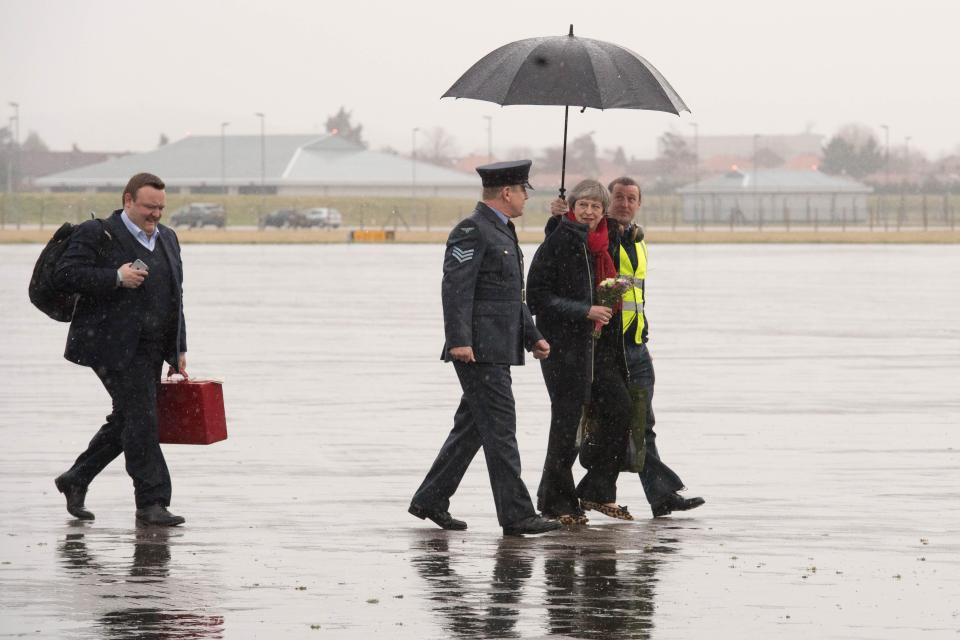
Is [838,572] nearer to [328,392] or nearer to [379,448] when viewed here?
[379,448]

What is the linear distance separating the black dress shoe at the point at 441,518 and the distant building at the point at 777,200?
366 ft

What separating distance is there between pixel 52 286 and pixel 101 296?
0.24 m

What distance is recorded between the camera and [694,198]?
125500 mm

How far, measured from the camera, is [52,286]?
377 inches

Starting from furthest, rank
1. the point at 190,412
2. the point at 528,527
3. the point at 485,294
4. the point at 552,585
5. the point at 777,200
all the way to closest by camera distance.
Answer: the point at 777,200
the point at 190,412
the point at 485,294
the point at 528,527
the point at 552,585

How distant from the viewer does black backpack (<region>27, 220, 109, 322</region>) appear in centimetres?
959

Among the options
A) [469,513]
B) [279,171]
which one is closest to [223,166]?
[279,171]

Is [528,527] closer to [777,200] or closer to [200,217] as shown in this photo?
[200,217]

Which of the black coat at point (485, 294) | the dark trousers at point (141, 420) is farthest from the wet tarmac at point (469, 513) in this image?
the black coat at point (485, 294)

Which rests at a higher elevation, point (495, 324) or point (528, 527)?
point (495, 324)

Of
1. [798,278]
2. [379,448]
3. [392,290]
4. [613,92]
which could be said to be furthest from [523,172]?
[798,278]

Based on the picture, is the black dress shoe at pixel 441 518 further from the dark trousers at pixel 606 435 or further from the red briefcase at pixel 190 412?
the red briefcase at pixel 190 412

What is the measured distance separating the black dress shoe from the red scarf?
1359 millimetres

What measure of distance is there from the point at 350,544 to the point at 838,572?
224cm
